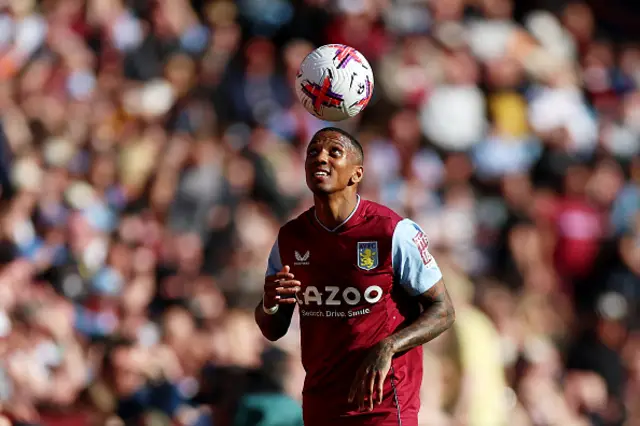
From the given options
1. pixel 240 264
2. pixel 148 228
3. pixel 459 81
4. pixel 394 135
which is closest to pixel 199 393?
pixel 240 264

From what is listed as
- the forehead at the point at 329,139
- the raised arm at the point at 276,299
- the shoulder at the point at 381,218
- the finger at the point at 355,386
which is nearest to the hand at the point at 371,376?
the finger at the point at 355,386

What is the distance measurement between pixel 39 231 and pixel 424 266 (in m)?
6.18

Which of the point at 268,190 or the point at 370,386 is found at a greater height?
the point at 268,190

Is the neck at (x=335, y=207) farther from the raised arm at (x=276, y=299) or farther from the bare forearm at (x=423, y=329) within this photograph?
the bare forearm at (x=423, y=329)

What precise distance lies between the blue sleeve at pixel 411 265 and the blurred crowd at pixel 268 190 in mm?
2470

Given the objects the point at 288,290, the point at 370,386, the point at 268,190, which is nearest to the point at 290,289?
the point at 288,290

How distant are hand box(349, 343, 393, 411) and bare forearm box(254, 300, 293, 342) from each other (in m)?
0.72

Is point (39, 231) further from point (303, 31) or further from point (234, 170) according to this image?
point (303, 31)

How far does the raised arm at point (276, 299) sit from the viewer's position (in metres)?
6.23

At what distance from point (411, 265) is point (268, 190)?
589 centimetres

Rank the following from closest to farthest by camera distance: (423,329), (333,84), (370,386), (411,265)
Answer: (370,386), (423,329), (411,265), (333,84)

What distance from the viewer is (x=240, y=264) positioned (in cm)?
1104

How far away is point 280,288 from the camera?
6.23 metres

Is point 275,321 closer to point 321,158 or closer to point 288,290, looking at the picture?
point 288,290
